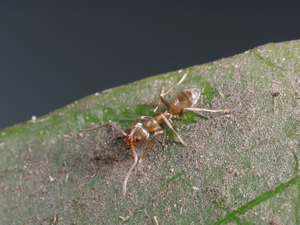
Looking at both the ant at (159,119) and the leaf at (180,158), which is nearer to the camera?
the leaf at (180,158)

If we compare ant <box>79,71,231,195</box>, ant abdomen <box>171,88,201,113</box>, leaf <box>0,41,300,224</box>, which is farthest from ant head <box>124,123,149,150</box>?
ant abdomen <box>171,88,201,113</box>

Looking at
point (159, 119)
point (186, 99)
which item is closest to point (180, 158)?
point (159, 119)

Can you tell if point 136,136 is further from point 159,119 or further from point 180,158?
point 180,158

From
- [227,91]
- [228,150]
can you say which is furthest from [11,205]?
[227,91]

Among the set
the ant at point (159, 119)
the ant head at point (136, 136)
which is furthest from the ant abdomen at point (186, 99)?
the ant head at point (136, 136)

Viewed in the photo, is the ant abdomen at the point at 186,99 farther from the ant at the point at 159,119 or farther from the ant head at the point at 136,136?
the ant head at the point at 136,136

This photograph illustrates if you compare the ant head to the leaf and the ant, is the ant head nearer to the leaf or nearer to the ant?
the ant

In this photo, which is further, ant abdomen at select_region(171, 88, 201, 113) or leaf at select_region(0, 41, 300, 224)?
ant abdomen at select_region(171, 88, 201, 113)

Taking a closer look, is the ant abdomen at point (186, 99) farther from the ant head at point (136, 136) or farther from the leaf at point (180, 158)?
the ant head at point (136, 136)
